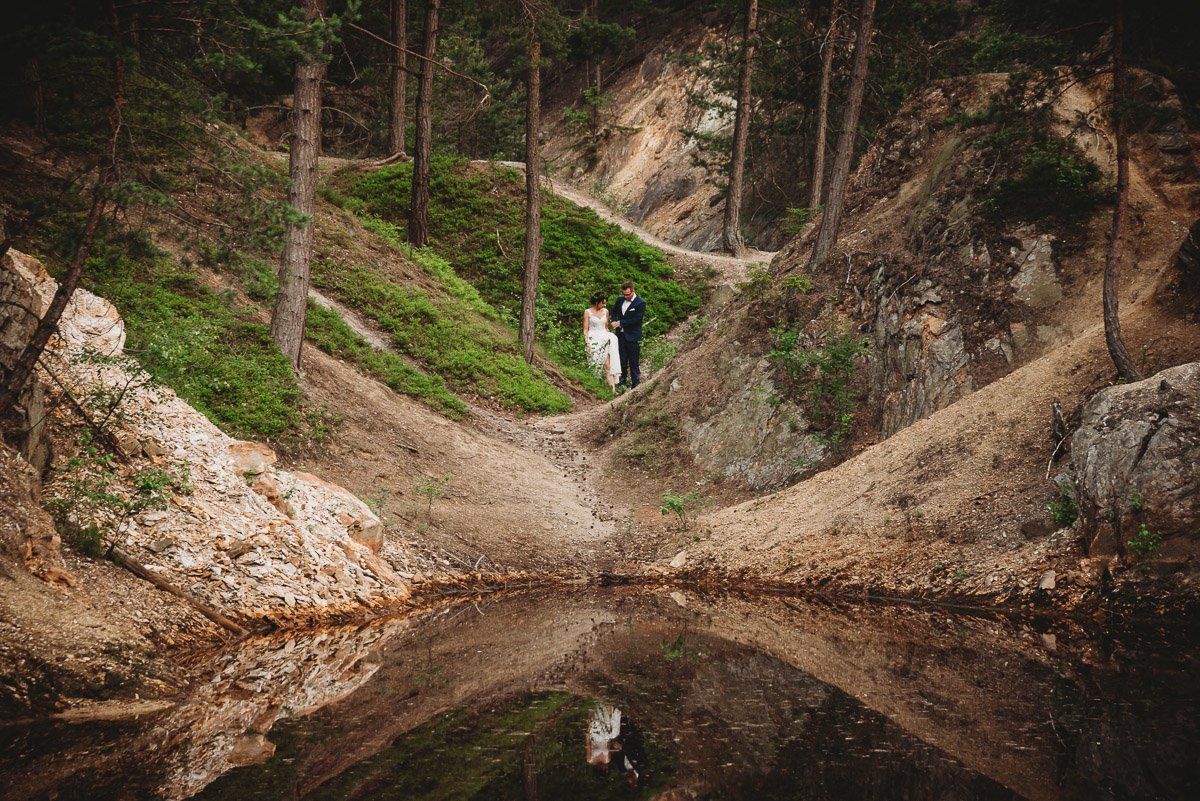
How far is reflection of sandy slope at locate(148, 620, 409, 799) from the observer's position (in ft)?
17.1

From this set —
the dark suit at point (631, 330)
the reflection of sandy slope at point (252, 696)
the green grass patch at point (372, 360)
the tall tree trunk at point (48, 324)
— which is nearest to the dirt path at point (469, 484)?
the green grass patch at point (372, 360)

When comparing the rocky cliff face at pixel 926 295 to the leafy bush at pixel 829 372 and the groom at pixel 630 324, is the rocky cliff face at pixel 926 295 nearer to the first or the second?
the leafy bush at pixel 829 372

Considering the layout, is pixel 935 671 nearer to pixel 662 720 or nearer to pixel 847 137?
pixel 662 720

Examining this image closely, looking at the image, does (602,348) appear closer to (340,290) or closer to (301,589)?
(340,290)

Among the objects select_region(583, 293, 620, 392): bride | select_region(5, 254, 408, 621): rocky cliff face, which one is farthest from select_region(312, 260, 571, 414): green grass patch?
select_region(5, 254, 408, 621): rocky cliff face

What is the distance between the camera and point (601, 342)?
20.5 meters

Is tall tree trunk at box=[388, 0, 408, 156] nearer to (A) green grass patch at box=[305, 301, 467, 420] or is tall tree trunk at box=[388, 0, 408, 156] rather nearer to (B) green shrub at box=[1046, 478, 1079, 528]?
(A) green grass patch at box=[305, 301, 467, 420]

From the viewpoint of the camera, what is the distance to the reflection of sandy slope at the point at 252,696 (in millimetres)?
5227

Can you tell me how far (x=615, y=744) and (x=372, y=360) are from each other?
11865 mm

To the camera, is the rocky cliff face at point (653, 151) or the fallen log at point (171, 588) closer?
the fallen log at point (171, 588)

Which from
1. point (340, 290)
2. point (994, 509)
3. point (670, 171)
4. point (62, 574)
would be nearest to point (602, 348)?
point (340, 290)

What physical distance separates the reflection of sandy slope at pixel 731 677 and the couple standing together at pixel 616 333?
1054 cm

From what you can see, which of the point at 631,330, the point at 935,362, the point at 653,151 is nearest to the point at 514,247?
the point at 631,330

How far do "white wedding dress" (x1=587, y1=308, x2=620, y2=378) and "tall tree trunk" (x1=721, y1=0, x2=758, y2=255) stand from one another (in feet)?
30.3
